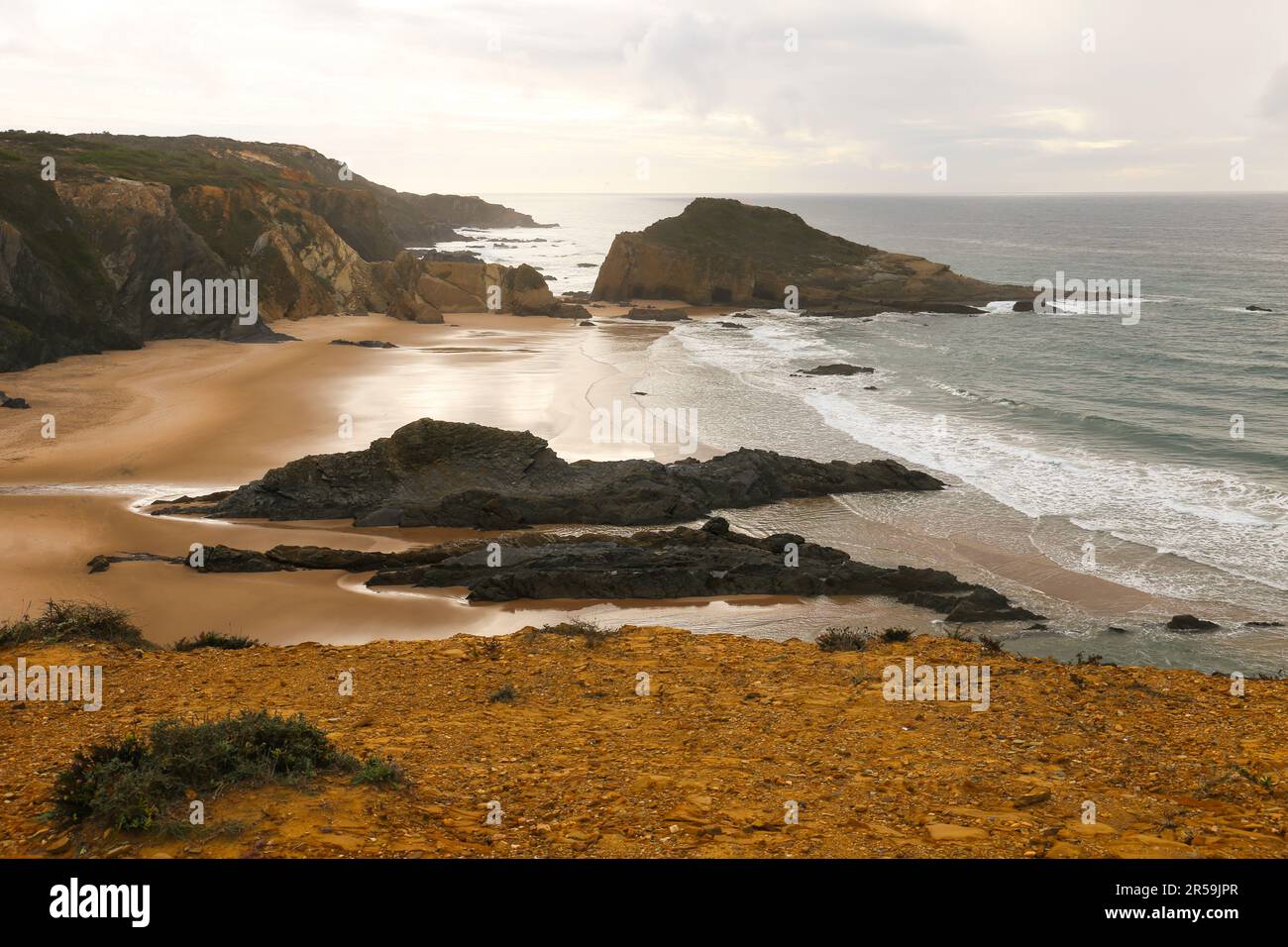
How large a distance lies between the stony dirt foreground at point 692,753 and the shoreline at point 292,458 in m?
3.37

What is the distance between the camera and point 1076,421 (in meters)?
33.1

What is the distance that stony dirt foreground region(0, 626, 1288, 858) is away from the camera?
6.88 meters

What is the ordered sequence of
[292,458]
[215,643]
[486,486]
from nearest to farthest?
1. [215,643]
2. [486,486]
3. [292,458]

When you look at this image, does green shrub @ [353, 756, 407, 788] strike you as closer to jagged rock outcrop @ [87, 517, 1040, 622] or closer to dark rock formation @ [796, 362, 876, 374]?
jagged rock outcrop @ [87, 517, 1040, 622]

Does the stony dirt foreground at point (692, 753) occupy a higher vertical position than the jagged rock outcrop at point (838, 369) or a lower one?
lower

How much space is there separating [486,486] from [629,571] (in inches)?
241

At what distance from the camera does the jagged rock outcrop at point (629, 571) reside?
17109mm

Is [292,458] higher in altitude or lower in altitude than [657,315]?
lower

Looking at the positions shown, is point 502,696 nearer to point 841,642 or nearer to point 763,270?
point 841,642

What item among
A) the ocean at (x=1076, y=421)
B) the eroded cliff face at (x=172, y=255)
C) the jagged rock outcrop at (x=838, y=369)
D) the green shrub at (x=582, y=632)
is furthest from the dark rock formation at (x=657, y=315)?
the green shrub at (x=582, y=632)

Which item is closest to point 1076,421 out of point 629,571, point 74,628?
point 629,571

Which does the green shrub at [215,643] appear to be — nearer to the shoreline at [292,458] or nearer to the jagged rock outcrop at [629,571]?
the shoreline at [292,458]

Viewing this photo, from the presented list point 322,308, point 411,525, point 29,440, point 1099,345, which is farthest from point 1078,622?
point 322,308

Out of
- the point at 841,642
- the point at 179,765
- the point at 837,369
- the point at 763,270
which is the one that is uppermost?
the point at 763,270
